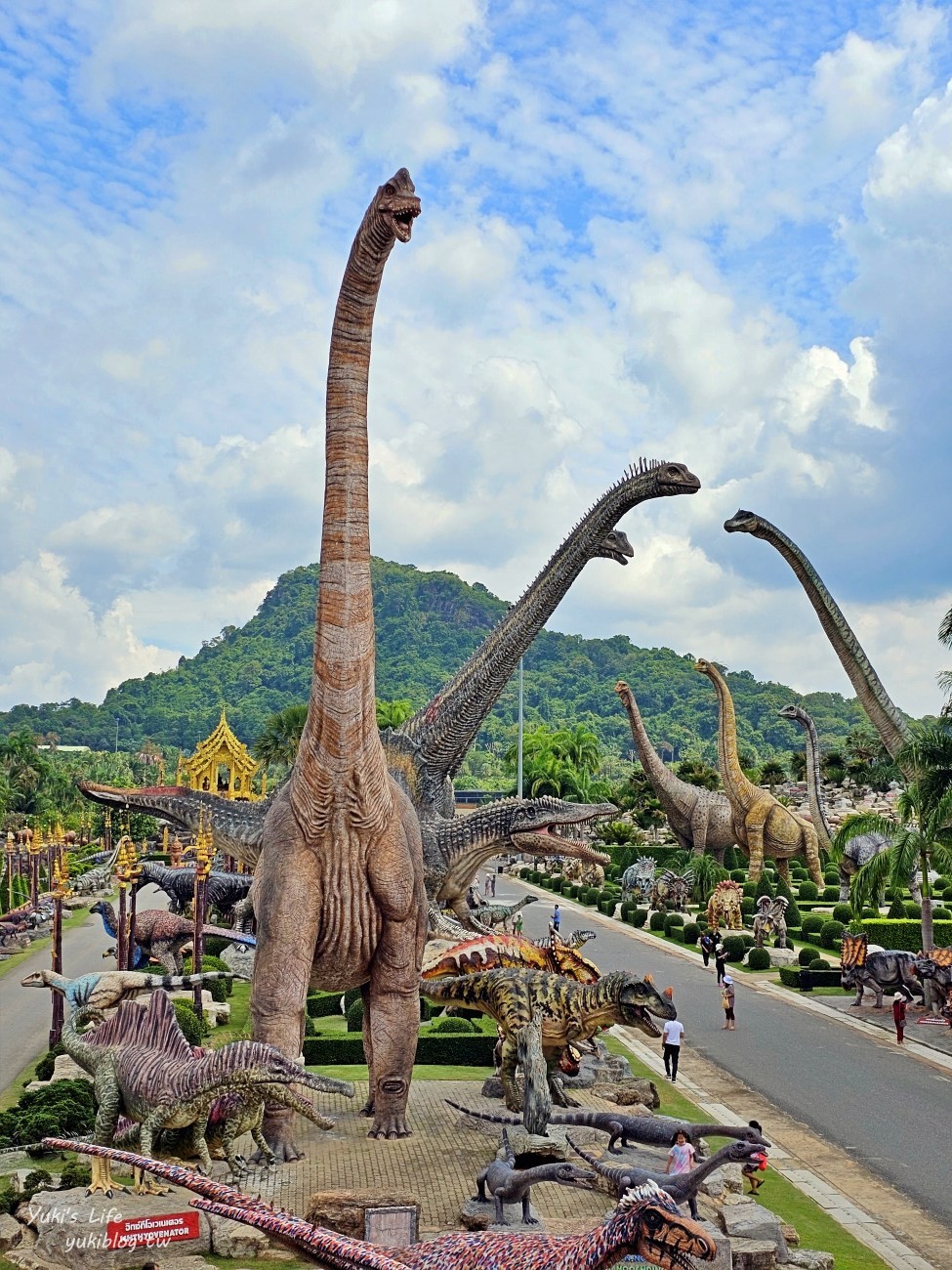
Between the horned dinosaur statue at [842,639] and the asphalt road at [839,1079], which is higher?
the horned dinosaur statue at [842,639]

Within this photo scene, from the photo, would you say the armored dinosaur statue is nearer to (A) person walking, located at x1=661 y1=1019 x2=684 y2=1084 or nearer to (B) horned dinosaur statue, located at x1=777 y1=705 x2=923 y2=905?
(A) person walking, located at x1=661 y1=1019 x2=684 y2=1084

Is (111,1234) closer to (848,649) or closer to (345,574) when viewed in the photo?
(345,574)

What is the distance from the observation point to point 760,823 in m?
38.5

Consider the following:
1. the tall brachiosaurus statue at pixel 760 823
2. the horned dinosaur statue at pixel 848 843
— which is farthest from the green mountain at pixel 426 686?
the tall brachiosaurus statue at pixel 760 823

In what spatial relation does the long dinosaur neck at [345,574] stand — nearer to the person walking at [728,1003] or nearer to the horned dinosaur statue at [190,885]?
the person walking at [728,1003]

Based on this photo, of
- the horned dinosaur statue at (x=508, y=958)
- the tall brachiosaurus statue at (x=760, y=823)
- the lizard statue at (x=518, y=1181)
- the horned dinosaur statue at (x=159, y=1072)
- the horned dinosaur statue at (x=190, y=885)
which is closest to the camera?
the lizard statue at (x=518, y=1181)

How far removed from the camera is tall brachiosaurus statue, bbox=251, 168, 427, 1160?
9.72 metres

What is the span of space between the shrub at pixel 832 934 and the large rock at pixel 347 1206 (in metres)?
21.1

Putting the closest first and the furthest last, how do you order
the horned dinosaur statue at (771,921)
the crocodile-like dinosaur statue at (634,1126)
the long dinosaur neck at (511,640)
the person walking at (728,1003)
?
the crocodile-like dinosaur statue at (634,1126), the long dinosaur neck at (511,640), the person walking at (728,1003), the horned dinosaur statue at (771,921)

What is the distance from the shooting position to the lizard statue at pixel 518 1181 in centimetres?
744

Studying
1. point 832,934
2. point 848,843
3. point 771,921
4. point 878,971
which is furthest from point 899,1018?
point 848,843

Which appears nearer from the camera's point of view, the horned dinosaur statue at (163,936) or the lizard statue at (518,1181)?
the lizard statue at (518,1181)

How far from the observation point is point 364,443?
9.80 m

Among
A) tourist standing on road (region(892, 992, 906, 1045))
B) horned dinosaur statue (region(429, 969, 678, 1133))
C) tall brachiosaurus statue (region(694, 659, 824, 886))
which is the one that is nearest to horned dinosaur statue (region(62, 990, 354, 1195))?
horned dinosaur statue (region(429, 969, 678, 1133))
